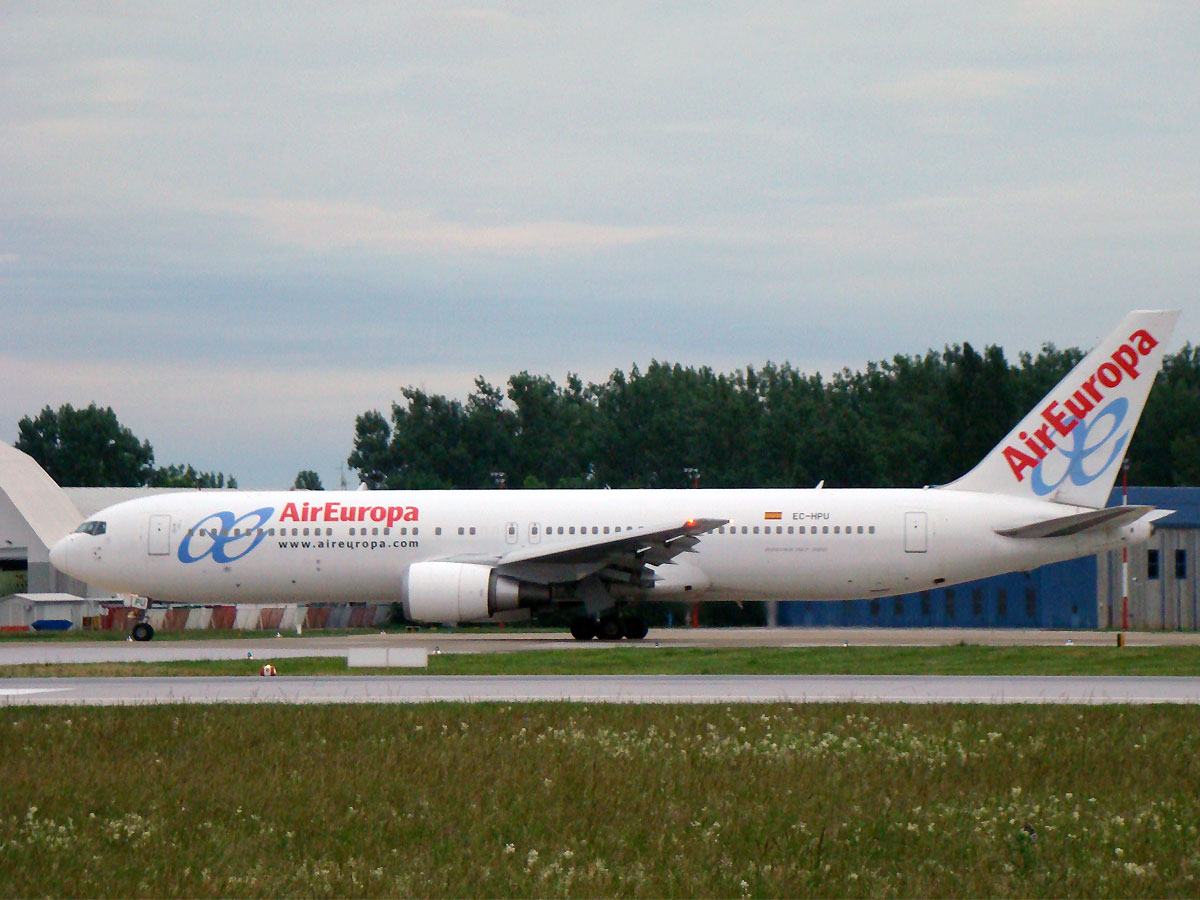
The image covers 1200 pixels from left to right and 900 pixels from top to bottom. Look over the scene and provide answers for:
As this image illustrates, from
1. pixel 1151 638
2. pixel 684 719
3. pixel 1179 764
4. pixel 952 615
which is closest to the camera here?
pixel 1179 764

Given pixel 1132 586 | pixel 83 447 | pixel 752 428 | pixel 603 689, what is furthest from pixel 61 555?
pixel 83 447

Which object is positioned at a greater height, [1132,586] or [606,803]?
[1132,586]

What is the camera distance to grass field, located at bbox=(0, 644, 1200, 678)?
23797mm

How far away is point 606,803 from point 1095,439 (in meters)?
25.1

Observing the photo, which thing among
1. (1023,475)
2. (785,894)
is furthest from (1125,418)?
(785,894)

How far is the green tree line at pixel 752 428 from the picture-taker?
69250 mm

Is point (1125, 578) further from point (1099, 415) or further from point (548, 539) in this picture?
point (548, 539)

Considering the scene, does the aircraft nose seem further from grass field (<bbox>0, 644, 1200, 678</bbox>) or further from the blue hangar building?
the blue hangar building

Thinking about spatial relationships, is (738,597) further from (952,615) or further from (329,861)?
(329,861)

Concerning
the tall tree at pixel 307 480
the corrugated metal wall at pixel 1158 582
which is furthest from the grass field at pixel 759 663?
the tall tree at pixel 307 480

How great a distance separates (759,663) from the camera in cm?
2509

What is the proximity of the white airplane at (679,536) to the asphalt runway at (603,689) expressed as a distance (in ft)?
35.1

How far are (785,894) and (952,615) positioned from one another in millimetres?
42758

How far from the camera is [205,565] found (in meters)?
36.0
